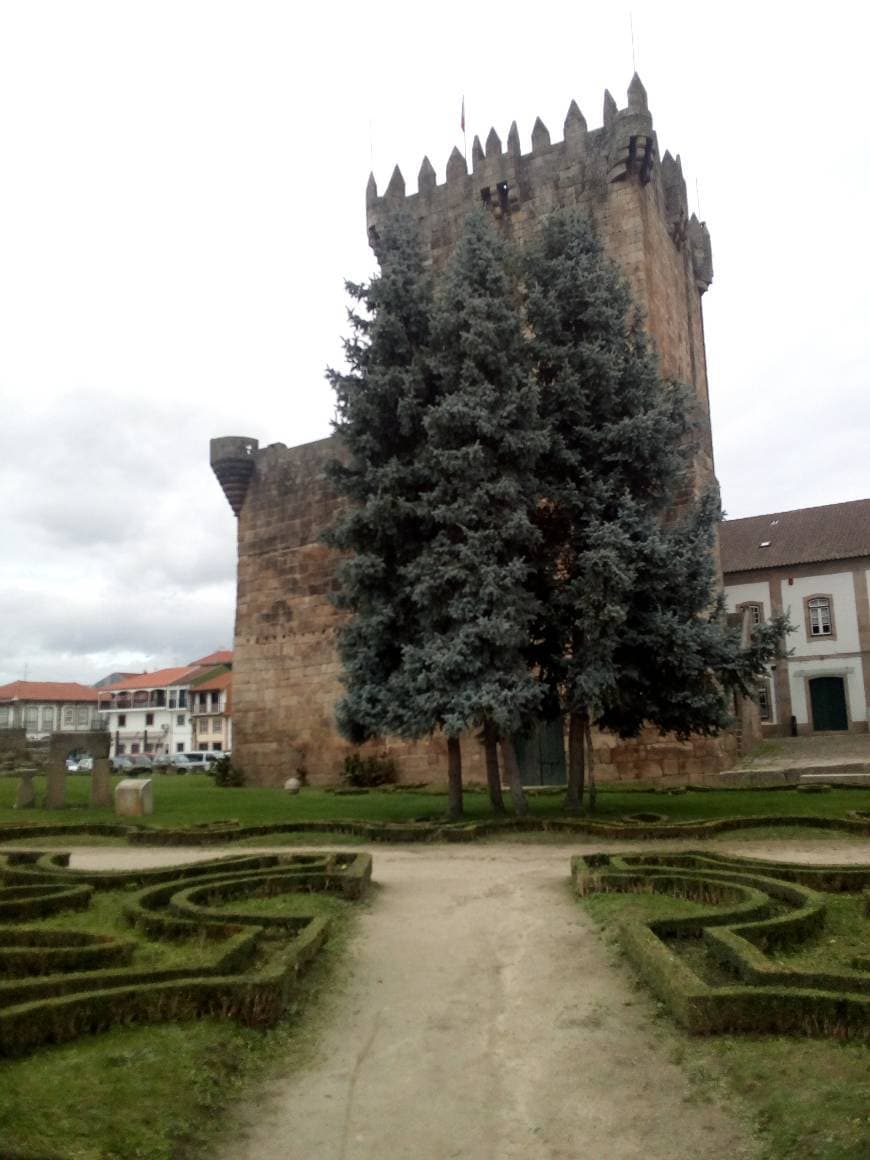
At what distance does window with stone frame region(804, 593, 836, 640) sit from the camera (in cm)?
3803

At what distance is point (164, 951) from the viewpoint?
6.14 metres

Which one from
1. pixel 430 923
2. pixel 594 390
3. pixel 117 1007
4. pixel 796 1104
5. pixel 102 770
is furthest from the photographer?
pixel 102 770

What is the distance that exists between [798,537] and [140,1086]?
4010 centimetres

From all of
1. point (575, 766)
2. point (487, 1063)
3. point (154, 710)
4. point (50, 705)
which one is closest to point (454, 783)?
point (575, 766)

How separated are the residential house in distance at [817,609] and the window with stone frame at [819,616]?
0.04 m

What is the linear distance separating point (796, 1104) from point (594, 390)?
11.2m

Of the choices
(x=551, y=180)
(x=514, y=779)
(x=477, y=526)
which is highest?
(x=551, y=180)

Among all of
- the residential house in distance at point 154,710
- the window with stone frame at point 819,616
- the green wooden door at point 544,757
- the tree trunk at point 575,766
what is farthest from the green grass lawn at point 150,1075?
the residential house in distance at point 154,710

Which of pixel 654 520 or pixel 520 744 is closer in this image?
pixel 654 520

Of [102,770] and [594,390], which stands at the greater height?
[594,390]

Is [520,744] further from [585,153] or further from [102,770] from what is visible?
[585,153]

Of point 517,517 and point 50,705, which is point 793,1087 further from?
point 50,705

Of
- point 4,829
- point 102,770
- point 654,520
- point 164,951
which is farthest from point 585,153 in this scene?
point 164,951

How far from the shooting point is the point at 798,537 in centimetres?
4038
